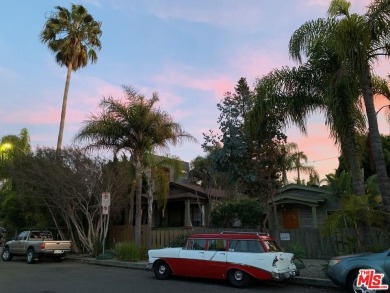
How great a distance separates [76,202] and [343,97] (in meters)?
14.3

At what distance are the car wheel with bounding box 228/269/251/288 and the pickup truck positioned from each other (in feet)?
35.4

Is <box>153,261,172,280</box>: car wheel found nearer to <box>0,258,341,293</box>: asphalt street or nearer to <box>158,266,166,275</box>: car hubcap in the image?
<box>158,266,166,275</box>: car hubcap

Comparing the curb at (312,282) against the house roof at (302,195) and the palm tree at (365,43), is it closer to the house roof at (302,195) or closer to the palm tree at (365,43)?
the palm tree at (365,43)

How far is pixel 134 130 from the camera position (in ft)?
68.8

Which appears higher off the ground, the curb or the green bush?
the green bush

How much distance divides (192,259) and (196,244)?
48 cm

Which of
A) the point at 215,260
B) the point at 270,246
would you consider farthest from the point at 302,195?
the point at 215,260

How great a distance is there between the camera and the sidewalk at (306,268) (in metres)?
11.3

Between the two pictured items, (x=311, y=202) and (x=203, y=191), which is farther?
(x=203, y=191)

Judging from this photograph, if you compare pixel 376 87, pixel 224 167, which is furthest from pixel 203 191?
pixel 376 87

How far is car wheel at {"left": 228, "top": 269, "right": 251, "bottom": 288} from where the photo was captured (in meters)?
10.9

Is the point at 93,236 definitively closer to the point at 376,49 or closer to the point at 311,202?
the point at 311,202

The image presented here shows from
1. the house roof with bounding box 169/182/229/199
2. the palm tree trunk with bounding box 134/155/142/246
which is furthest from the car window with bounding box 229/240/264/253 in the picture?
the house roof with bounding box 169/182/229/199

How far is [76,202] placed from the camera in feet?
68.0
